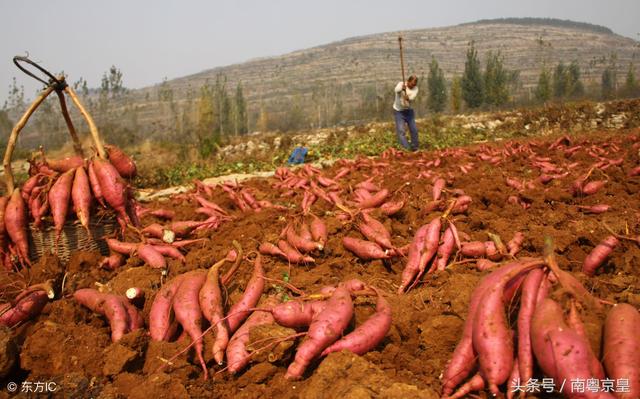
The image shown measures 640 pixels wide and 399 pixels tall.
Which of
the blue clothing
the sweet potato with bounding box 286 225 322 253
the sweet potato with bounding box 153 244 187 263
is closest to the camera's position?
the sweet potato with bounding box 286 225 322 253

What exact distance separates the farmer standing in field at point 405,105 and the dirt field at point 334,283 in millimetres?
7181

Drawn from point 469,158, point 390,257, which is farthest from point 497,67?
point 390,257

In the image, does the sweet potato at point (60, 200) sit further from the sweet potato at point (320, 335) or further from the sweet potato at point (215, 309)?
the sweet potato at point (320, 335)

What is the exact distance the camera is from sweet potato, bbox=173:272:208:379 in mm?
2290

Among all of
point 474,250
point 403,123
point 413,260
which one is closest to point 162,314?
point 413,260

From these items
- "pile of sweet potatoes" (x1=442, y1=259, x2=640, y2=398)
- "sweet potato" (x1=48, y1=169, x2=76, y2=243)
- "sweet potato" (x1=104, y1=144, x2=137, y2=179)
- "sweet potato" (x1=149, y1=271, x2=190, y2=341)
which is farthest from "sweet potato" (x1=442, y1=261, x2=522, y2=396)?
"sweet potato" (x1=104, y1=144, x2=137, y2=179)

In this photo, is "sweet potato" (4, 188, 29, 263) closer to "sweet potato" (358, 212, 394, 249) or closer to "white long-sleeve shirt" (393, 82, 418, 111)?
"sweet potato" (358, 212, 394, 249)

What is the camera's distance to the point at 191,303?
246 centimetres

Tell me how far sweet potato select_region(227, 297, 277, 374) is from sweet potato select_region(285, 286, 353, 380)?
0.81 feet

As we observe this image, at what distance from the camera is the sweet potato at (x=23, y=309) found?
2631 mm

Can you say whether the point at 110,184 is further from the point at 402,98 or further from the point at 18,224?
the point at 402,98

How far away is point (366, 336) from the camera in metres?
2.05

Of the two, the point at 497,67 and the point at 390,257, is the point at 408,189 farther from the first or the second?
the point at 497,67

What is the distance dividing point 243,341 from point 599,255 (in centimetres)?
228
